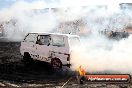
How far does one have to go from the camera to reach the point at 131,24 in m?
43.1

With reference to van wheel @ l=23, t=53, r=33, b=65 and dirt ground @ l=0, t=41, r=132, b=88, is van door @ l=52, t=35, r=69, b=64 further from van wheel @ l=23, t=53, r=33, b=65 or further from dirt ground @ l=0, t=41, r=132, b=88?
van wheel @ l=23, t=53, r=33, b=65

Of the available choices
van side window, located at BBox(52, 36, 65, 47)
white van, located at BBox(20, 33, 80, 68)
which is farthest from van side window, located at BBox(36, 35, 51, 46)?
van side window, located at BBox(52, 36, 65, 47)

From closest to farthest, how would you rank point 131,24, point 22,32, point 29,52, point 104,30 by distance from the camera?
point 29,52 → point 104,30 → point 131,24 → point 22,32

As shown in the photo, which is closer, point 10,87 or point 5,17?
point 10,87

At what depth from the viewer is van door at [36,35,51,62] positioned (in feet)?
42.8

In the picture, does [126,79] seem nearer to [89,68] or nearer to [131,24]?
[89,68]

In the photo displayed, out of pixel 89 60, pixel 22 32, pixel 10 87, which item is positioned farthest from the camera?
pixel 22 32

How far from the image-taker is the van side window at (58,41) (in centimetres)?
1264

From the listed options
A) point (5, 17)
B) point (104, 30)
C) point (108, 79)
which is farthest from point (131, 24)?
point (108, 79)

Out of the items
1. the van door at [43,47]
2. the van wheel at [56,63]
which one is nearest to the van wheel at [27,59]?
the van door at [43,47]

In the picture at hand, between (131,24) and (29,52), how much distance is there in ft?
104

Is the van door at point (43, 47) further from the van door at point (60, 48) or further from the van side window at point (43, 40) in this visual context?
the van door at point (60, 48)

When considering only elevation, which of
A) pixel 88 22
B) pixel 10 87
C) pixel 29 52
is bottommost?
pixel 10 87

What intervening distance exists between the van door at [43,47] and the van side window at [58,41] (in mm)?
273
